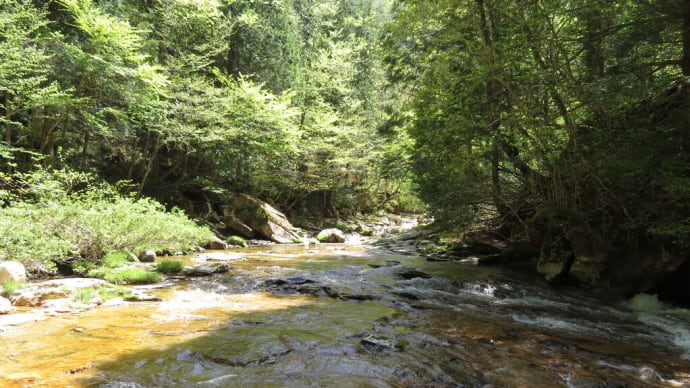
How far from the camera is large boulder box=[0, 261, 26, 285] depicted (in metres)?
6.39

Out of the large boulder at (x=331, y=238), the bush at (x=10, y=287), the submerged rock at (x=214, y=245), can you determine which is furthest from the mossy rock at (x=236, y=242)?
the bush at (x=10, y=287)

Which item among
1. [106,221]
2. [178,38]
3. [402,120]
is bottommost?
[106,221]

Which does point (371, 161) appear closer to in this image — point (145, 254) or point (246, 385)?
point (145, 254)

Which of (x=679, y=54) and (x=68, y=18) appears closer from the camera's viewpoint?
(x=679, y=54)

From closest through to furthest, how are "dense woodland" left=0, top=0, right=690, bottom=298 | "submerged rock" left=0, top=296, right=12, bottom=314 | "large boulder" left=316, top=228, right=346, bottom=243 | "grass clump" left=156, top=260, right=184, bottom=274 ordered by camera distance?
"submerged rock" left=0, top=296, right=12, bottom=314 < "dense woodland" left=0, top=0, right=690, bottom=298 < "grass clump" left=156, top=260, right=184, bottom=274 < "large boulder" left=316, top=228, right=346, bottom=243

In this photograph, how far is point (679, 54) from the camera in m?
7.63

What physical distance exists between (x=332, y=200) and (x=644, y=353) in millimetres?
22740

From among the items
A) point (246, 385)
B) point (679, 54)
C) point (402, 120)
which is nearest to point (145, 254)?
point (246, 385)

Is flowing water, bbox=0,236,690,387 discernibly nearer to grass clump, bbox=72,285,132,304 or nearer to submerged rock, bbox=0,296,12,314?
grass clump, bbox=72,285,132,304

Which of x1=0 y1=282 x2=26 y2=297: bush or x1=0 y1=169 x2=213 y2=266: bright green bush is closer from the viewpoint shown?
x1=0 y1=282 x2=26 y2=297: bush

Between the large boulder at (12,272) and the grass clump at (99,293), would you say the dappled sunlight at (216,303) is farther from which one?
the large boulder at (12,272)

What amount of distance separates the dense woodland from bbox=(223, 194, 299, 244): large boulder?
0.91m

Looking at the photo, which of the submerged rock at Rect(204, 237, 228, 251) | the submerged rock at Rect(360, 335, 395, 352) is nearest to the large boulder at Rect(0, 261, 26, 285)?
the submerged rock at Rect(360, 335, 395, 352)

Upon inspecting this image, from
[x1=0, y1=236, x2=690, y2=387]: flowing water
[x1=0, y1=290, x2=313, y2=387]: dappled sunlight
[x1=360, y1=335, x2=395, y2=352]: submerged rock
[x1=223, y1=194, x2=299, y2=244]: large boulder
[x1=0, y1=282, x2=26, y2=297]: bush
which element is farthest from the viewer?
[x1=223, y1=194, x2=299, y2=244]: large boulder
